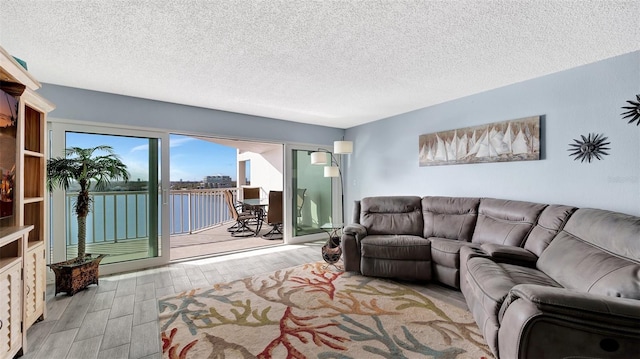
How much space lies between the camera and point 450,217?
334 centimetres

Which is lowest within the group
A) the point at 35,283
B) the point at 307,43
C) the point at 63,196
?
the point at 35,283

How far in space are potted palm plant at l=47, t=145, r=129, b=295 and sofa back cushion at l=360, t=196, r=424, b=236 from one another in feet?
10.4

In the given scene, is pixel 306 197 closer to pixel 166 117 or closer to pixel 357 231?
pixel 357 231

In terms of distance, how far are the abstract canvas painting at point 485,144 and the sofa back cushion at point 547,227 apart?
28.8 inches

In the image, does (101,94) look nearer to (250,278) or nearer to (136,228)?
(136,228)

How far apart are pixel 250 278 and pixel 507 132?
3.64 meters

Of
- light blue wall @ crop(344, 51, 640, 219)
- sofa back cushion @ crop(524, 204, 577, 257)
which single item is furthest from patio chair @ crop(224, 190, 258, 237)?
sofa back cushion @ crop(524, 204, 577, 257)

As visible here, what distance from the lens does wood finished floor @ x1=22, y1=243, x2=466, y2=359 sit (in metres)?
1.85

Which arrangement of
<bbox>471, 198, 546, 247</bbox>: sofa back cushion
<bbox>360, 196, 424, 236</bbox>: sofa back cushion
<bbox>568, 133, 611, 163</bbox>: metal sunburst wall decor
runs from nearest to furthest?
1. <bbox>568, 133, 611, 163</bbox>: metal sunburst wall decor
2. <bbox>471, 198, 546, 247</bbox>: sofa back cushion
3. <bbox>360, 196, 424, 236</bbox>: sofa back cushion

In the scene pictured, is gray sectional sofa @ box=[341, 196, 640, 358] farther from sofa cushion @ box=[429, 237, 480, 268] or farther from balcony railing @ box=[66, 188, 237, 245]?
balcony railing @ box=[66, 188, 237, 245]

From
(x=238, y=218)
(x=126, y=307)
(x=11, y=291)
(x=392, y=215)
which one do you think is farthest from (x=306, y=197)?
(x=11, y=291)

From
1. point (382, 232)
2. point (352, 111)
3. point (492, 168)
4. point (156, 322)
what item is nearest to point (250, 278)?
point (156, 322)

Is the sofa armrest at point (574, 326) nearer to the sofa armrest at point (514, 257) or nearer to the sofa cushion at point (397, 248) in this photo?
the sofa armrest at point (514, 257)

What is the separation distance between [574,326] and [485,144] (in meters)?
2.60
